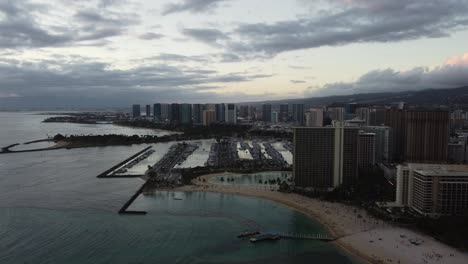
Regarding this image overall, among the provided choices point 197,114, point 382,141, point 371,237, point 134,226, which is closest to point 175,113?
point 197,114

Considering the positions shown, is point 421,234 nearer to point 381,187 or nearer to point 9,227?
point 381,187

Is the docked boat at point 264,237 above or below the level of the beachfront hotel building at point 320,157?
below

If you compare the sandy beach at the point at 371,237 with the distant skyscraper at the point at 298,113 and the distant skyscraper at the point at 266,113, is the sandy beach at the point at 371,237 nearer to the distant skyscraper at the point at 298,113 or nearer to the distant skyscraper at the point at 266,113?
the distant skyscraper at the point at 298,113

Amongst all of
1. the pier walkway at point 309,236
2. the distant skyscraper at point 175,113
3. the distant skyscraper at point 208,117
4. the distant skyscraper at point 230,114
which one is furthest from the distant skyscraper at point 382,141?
the distant skyscraper at point 175,113

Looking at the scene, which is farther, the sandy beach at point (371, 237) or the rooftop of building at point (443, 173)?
the rooftop of building at point (443, 173)

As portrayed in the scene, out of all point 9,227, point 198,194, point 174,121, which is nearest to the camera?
point 9,227

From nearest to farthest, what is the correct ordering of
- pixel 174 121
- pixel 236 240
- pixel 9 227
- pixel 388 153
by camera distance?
pixel 236 240 → pixel 9 227 → pixel 388 153 → pixel 174 121

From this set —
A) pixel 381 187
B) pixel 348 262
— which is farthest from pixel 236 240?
pixel 381 187
